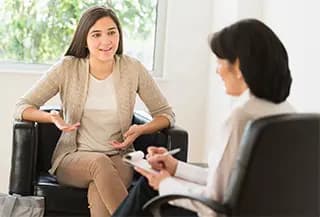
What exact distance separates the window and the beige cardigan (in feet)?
3.38

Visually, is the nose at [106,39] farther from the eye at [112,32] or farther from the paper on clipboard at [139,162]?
the paper on clipboard at [139,162]

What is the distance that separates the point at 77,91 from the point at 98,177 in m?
0.47

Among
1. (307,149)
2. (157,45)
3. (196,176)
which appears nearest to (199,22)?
(157,45)

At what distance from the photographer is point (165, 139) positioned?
281 centimetres

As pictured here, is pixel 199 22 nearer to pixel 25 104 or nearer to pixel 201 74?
pixel 201 74

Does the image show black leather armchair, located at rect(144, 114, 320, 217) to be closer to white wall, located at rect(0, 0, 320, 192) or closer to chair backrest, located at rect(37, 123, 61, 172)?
chair backrest, located at rect(37, 123, 61, 172)

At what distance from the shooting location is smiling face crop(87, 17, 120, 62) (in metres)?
2.77

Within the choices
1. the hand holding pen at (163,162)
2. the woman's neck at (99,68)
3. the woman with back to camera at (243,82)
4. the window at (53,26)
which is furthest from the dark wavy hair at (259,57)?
the window at (53,26)

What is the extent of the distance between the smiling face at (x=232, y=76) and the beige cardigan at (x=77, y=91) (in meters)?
1.06

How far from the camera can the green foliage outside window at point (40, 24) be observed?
378 cm

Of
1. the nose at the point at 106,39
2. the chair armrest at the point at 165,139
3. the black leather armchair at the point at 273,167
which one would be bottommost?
the chair armrest at the point at 165,139

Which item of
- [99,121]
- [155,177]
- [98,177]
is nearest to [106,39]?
[99,121]

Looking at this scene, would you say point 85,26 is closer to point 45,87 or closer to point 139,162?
point 45,87

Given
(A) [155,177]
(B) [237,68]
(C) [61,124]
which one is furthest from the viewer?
(C) [61,124]
